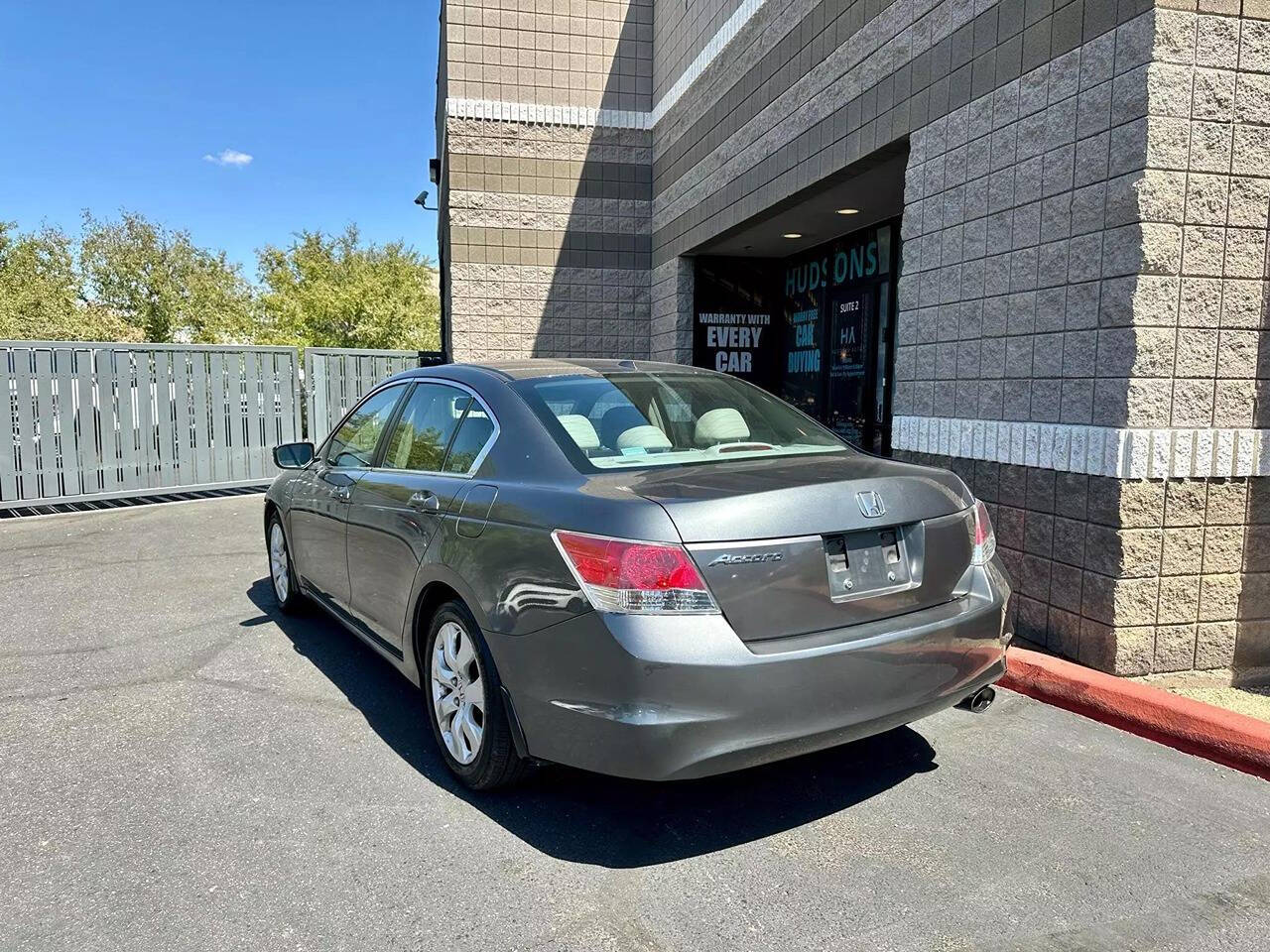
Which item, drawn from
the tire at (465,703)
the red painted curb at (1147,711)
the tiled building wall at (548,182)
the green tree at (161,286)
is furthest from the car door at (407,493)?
the green tree at (161,286)

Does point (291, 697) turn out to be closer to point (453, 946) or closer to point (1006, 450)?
point (453, 946)

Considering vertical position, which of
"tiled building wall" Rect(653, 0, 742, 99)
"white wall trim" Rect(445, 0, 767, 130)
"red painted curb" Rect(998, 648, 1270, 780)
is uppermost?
"tiled building wall" Rect(653, 0, 742, 99)

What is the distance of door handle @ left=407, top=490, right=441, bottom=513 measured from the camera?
3.49 m

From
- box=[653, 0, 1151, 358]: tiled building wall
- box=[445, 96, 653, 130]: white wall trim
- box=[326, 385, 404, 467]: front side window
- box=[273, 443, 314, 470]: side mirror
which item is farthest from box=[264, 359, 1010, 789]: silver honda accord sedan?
box=[445, 96, 653, 130]: white wall trim

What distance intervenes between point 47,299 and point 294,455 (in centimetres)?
3922

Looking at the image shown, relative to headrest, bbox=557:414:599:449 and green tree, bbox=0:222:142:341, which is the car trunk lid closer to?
headrest, bbox=557:414:599:449

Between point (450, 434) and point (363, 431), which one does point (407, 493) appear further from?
point (363, 431)

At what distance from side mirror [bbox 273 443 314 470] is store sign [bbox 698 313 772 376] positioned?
23.9 feet

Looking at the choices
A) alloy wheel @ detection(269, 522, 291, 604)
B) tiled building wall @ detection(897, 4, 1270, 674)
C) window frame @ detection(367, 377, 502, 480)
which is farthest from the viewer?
alloy wheel @ detection(269, 522, 291, 604)

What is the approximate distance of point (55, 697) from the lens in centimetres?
430

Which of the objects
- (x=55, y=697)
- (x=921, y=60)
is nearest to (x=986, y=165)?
(x=921, y=60)

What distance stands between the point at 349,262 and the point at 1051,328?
120 ft

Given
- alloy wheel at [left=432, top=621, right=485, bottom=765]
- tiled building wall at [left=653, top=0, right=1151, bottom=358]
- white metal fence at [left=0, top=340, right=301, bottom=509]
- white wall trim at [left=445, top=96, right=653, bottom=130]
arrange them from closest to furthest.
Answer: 1. alloy wheel at [left=432, top=621, right=485, bottom=765]
2. tiled building wall at [left=653, top=0, right=1151, bottom=358]
3. white metal fence at [left=0, top=340, right=301, bottom=509]
4. white wall trim at [left=445, top=96, right=653, bottom=130]

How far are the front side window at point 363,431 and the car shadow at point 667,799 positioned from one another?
1.37 metres
